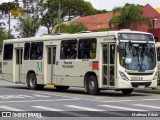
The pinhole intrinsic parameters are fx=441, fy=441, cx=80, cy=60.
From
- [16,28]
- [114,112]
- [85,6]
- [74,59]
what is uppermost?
[85,6]

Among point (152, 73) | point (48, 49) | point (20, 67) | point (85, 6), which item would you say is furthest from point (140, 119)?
point (85, 6)

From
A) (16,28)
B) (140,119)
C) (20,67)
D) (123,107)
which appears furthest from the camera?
(16,28)

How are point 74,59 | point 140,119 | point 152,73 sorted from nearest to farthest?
point 140,119
point 152,73
point 74,59

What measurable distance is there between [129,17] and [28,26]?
16.8m

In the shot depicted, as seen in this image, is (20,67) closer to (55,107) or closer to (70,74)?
(70,74)

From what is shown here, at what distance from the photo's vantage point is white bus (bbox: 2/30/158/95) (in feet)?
63.9

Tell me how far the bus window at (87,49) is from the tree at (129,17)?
30008 mm

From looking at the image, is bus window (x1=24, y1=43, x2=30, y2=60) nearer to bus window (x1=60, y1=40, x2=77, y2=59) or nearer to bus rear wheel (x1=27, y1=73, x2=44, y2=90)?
bus rear wheel (x1=27, y1=73, x2=44, y2=90)

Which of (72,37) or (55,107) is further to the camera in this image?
(72,37)

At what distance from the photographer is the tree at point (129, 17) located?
167 feet

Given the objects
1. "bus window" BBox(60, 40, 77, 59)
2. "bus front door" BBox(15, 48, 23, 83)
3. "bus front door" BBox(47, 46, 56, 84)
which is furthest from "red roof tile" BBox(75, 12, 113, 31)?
"bus window" BBox(60, 40, 77, 59)

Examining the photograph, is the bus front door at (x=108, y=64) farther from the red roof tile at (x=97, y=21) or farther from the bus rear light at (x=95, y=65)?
the red roof tile at (x=97, y=21)

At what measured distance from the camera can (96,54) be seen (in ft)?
66.6

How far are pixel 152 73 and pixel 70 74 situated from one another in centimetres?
433
